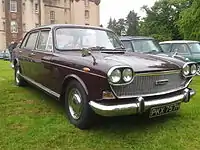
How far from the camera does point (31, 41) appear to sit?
7.02 meters

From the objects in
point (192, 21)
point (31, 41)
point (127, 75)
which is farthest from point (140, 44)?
point (192, 21)

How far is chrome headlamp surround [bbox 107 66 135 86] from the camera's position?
3955mm

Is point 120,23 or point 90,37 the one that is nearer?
point 90,37

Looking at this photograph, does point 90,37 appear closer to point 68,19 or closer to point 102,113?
point 102,113

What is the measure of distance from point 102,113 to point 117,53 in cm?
164

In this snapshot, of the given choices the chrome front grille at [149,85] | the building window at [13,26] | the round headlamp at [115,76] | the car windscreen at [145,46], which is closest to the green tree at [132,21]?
the building window at [13,26]

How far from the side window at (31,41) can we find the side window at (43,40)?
41 centimetres

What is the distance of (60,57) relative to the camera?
5.06 metres

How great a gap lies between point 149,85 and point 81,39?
74.7 inches

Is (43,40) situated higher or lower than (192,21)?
lower

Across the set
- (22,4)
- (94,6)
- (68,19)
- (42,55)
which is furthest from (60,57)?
(94,6)

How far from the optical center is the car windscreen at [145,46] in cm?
1025

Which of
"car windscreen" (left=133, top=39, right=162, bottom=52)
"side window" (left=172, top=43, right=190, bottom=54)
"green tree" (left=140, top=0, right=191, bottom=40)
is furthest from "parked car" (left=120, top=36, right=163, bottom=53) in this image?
"green tree" (left=140, top=0, right=191, bottom=40)

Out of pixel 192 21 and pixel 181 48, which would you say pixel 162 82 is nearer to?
pixel 181 48
